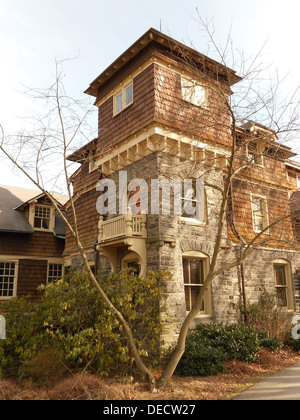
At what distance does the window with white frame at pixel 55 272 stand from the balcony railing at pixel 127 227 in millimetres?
9051

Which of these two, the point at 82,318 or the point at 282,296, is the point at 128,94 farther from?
the point at 282,296

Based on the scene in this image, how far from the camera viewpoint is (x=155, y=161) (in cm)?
1162

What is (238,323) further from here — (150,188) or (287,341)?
(150,188)

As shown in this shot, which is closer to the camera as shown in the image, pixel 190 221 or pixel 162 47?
pixel 190 221

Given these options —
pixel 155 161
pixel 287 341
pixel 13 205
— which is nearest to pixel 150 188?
pixel 155 161

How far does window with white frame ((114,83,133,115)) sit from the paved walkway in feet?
34.3

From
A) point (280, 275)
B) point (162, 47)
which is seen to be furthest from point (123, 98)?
point (280, 275)

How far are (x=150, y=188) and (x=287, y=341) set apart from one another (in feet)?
25.8

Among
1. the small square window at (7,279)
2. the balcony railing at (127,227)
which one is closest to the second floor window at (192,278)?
the balcony railing at (127,227)

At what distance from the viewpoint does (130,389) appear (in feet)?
25.6

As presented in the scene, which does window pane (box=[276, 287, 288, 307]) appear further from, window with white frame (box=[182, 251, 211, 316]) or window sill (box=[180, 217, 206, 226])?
window sill (box=[180, 217, 206, 226])

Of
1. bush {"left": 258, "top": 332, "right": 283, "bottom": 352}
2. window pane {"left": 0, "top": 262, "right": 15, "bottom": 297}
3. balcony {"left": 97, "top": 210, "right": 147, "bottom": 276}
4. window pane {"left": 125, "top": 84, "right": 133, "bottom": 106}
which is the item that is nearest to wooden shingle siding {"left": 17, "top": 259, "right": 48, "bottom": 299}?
window pane {"left": 0, "top": 262, "right": 15, "bottom": 297}

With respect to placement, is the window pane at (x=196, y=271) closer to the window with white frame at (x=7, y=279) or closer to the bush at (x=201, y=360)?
the bush at (x=201, y=360)

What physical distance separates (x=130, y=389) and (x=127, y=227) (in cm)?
473
